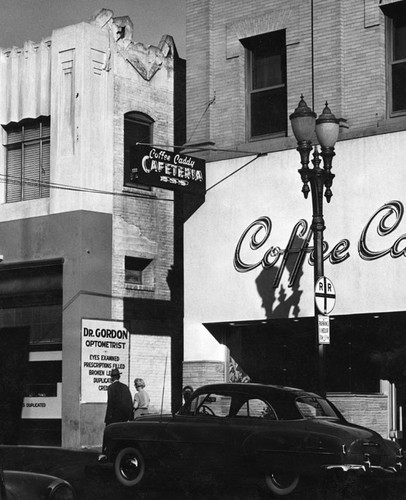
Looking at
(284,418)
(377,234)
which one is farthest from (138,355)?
(284,418)

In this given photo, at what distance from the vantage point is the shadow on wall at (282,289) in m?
22.8

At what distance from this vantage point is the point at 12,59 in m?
28.9

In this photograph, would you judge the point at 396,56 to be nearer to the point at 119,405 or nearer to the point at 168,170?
the point at 168,170

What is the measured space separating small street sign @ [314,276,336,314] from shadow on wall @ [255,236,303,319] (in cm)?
414

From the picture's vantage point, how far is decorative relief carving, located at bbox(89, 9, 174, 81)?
2806 cm

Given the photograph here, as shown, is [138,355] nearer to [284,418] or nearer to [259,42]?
[259,42]

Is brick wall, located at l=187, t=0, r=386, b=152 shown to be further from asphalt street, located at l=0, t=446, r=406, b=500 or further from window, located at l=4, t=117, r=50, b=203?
asphalt street, located at l=0, t=446, r=406, b=500

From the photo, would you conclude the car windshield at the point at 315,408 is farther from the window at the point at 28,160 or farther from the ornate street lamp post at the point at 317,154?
the window at the point at 28,160

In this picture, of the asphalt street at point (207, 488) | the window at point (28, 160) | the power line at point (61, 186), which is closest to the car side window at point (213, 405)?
the asphalt street at point (207, 488)

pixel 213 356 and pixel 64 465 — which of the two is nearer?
pixel 64 465

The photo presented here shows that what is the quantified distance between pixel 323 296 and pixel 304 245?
172 inches

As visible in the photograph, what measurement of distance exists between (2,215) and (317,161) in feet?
41.0

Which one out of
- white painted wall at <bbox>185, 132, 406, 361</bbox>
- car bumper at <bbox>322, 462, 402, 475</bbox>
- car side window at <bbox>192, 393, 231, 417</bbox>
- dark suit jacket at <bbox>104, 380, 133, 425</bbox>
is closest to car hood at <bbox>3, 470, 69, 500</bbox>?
car bumper at <bbox>322, 462, 402, 475</bbox>

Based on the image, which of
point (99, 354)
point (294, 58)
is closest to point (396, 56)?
point (294, 58)
